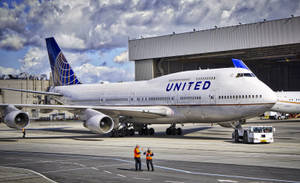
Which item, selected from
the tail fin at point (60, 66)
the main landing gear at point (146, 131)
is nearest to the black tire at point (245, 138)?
the main landing gear at point (146, 131)

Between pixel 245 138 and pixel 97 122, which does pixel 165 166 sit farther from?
pixel 97 122

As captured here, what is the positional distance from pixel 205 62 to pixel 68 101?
41476mm

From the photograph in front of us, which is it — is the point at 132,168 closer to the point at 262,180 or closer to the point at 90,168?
the point at 90,168

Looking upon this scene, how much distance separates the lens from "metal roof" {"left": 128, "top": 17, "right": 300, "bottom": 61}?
198 feet

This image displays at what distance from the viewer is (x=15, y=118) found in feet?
116

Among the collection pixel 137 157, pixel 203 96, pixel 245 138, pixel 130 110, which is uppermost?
pixel 203 96

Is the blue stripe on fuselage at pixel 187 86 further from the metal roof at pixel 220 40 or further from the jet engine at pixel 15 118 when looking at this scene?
the metal roof at pixel 220 40

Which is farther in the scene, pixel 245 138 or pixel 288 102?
pixel 288 102

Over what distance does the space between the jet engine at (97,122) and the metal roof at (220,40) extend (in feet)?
116

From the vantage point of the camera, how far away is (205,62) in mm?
82562

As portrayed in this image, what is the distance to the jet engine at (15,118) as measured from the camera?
116 ft

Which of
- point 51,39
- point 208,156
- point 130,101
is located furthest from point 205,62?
point 208,156

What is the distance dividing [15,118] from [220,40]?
132 feet

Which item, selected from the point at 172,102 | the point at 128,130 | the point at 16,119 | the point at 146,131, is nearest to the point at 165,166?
the point at 172,102
